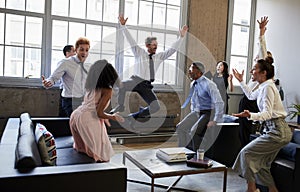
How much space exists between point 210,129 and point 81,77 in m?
1.82

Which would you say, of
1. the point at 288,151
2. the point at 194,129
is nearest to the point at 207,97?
the point at 194,129

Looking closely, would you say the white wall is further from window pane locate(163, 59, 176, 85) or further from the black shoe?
the black shoe

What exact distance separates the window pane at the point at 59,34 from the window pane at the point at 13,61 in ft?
1.80

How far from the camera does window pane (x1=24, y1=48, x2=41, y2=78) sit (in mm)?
4918

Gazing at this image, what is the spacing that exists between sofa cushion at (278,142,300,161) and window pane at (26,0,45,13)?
4125mm

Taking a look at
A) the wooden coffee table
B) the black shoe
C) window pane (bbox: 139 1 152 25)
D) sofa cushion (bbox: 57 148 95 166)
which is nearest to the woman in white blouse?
the wooden coffee table

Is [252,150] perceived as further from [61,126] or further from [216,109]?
[61,126]

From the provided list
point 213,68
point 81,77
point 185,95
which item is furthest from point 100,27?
point 213,68

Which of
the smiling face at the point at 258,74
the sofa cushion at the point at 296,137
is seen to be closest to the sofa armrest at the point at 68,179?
the smiling face at the point at 258,74

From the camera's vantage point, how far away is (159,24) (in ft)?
19.3

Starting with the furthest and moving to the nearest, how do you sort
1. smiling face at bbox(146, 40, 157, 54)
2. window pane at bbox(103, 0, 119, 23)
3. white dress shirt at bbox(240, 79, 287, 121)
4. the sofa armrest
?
window pane at bbox(103, 0, 119, 23)
smiling face at bbox(146, 40, 157, 54)
white dress shirt at bbox(240, 79, 287, 121)
the sofa armrest

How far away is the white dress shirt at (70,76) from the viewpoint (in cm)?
392

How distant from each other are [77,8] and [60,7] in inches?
11.3

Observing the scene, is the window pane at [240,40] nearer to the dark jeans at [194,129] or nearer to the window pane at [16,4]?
the dark jeans at [194,129]
